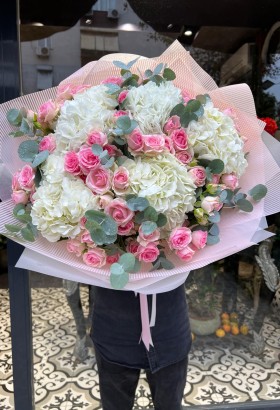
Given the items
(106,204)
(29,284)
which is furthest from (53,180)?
(29,284)

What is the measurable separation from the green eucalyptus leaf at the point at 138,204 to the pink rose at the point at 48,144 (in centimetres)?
23

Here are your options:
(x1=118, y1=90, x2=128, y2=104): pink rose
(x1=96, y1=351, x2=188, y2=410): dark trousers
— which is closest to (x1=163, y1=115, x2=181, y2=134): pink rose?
(x1=118, y1=90, x2=128, y2=104): pink rose

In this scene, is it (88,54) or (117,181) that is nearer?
(117,181)

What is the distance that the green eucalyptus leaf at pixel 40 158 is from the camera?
2.63 ft

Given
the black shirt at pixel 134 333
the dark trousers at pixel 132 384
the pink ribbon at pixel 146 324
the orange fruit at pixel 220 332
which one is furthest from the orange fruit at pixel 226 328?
the pink ribbon at pixel 146 324

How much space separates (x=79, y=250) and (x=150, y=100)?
36 centimetres

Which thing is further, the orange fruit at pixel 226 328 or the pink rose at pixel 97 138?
the orange fruit at pixel 226 328

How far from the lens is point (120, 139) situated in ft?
2.56

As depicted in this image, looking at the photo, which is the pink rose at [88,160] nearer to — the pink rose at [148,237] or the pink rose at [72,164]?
the pink rose at [72,164]

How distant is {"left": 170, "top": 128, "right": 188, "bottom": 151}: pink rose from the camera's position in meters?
0.79

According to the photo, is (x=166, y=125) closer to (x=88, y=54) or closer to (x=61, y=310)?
(x=88, y=54)

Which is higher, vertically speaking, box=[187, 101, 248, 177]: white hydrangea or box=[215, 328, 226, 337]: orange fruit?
box=[187, 101, 248, 177]: white hydrangea

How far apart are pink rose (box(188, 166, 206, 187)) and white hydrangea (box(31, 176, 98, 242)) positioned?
0.22 metres

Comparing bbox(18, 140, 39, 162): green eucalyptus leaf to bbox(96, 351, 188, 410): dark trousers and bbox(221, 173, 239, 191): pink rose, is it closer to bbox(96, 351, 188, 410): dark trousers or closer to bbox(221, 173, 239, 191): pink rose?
bbox(221, 173, 239, 191): pink rose
